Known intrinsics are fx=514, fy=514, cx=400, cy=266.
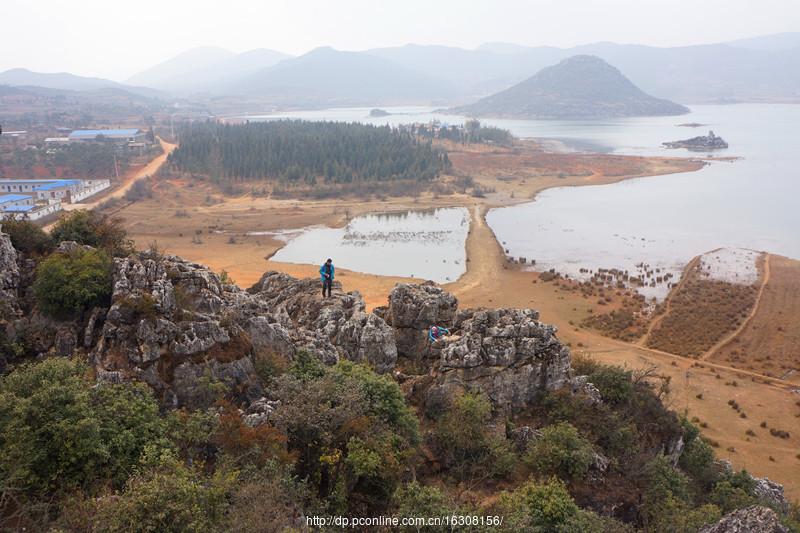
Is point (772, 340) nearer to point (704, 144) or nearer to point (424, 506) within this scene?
point (424, 506)

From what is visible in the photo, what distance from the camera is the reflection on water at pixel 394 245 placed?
51.5 meters

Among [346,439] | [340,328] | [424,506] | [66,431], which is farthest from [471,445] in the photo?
[66,431]

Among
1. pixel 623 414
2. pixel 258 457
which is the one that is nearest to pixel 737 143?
pixel 623 414

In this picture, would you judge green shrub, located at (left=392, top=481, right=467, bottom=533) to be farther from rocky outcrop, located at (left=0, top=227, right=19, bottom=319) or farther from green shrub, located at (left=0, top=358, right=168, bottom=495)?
rocky outcrop, located at (left=0, top=227, right=19, bottom=319)

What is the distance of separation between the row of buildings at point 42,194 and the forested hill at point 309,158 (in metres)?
20.6

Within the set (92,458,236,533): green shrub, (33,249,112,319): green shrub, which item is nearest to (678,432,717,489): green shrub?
(92,458,236,533): green shrub

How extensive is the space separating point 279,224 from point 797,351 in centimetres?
5502

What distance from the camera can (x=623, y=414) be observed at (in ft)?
56.6

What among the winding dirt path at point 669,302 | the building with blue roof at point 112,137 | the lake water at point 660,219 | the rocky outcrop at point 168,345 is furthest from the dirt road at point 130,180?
the winding dirt path at point 669,302

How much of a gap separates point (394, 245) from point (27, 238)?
4411 cm

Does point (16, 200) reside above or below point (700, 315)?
above

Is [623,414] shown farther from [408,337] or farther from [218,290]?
[218,290]

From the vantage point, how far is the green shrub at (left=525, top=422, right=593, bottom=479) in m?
13.8

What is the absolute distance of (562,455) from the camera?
13789 millimetres
